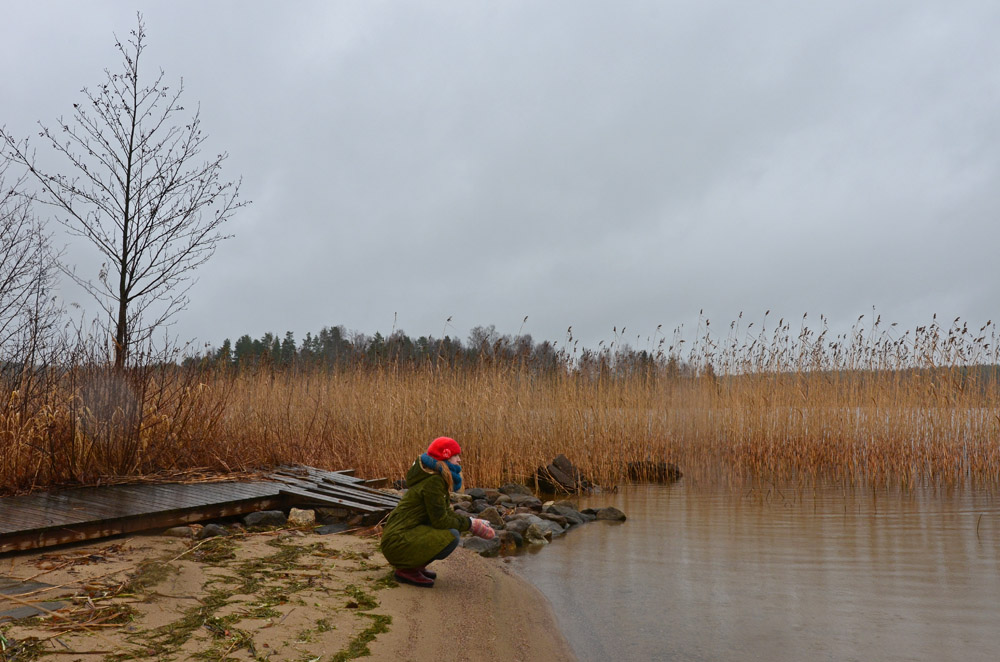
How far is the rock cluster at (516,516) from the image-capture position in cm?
611

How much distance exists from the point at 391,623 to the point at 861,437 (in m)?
8.38

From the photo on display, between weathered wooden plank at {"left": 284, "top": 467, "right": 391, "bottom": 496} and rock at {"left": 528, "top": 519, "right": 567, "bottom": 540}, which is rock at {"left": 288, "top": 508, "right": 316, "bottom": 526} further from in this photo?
rock at {"left": 528, "top": 519, "right": 567, "bottom": 540}

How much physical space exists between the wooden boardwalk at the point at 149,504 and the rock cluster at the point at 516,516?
929mm

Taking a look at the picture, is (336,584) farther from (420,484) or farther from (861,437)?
(861,437)

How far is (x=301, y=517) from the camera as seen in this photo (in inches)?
209

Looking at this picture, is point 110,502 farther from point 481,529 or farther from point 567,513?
point 567,513

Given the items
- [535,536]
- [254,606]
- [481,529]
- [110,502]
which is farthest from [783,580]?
[110,502]

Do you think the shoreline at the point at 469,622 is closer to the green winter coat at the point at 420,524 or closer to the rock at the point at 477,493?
the green winter coat at the point at 420,524

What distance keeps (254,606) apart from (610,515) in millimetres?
4916

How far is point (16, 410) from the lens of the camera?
525 cm

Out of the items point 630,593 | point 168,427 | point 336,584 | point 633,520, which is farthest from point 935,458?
point 168,427

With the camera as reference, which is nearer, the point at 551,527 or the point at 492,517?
the point at 492,517

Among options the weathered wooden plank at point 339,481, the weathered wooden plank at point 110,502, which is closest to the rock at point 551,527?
the weathered wooden plank at point 339,481

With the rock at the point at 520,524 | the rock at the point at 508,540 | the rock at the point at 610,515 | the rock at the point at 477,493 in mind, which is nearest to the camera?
the rock at the point at 508,540
